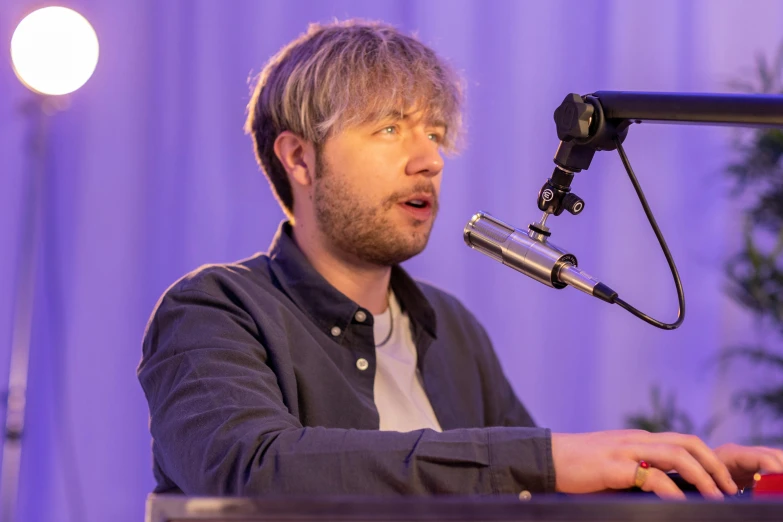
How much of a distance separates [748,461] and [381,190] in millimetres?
784

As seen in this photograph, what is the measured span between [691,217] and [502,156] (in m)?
0.60

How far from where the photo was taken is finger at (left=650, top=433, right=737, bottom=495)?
0.93m

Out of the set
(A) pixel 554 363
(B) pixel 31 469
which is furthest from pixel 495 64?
(B) pixel 31 469

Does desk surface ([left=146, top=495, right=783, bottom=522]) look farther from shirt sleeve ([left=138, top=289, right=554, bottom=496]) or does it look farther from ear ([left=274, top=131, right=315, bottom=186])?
ear ([left=274, top=131, right=315, bottom=186])

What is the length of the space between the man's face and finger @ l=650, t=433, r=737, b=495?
78cm

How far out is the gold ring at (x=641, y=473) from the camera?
0.92m

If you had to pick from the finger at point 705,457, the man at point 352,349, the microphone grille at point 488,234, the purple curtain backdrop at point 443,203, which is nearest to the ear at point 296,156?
the man at point 352,349

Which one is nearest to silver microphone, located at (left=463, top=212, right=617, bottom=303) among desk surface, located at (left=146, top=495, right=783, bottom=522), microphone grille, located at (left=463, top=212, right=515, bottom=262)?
microphone grille, located at (left=463, top=212, right=515, bottom=262)

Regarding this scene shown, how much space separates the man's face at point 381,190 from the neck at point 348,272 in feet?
0.09

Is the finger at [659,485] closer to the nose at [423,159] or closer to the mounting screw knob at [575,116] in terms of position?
the mounting screw knob at [575,116]

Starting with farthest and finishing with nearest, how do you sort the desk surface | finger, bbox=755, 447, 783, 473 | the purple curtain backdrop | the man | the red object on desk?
the purple curtain backdrop < finger, bbox=755, 447, 783, 473 < the man < the red object on desk < the desk surface

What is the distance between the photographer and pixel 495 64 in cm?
288

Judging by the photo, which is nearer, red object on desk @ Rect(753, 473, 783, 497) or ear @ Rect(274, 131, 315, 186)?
red object on desk @ Rect(753, 473, 783, 497)

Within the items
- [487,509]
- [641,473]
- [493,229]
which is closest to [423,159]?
[493,229]
